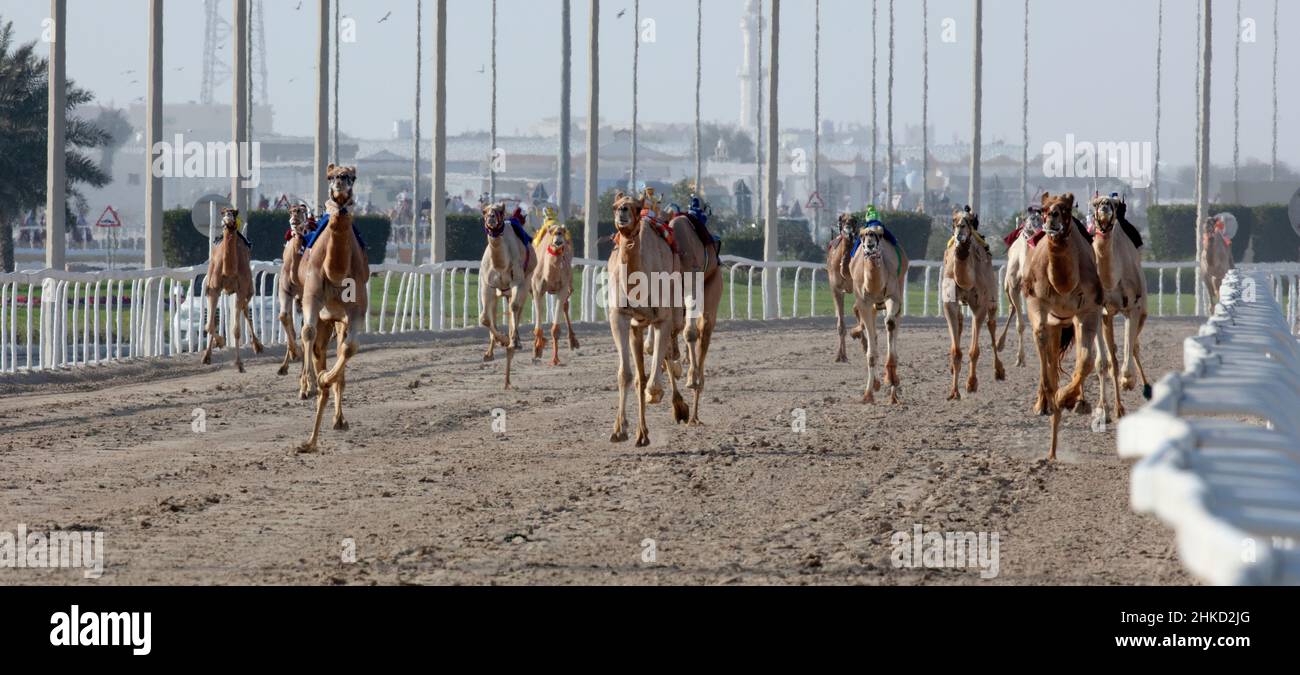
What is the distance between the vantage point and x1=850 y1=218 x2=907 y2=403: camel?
17984mm

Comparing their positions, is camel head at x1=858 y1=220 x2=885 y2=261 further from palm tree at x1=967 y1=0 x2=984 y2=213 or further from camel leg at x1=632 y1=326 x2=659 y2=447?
palm tree at x1=967 y1=0 x2=984 y2=213

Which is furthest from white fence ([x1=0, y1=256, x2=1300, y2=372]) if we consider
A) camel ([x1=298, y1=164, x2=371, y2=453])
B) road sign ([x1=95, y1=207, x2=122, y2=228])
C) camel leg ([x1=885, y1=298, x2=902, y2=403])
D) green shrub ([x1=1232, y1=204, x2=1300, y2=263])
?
green shrub ([x1=1232, y1=204, x2=1300, y2=263])

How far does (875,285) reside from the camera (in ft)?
59.8

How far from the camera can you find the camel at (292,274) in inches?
755

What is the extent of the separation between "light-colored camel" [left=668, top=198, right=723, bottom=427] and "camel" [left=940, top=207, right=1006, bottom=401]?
2.80 metres

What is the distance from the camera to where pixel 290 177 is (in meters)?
132

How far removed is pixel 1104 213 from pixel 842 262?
22.0ft

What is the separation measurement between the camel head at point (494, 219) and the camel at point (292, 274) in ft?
6.22

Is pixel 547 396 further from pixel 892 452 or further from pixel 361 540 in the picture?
pixel 361 540

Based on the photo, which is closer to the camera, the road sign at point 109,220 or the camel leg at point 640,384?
the camel leg at point 640,384

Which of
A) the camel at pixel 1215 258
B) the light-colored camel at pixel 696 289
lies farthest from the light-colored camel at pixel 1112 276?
the camel at pixel 1215 258

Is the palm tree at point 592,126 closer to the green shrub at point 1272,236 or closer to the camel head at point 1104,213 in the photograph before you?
the camel head at point 1104,213

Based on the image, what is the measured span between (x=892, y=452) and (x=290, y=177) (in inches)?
4759
